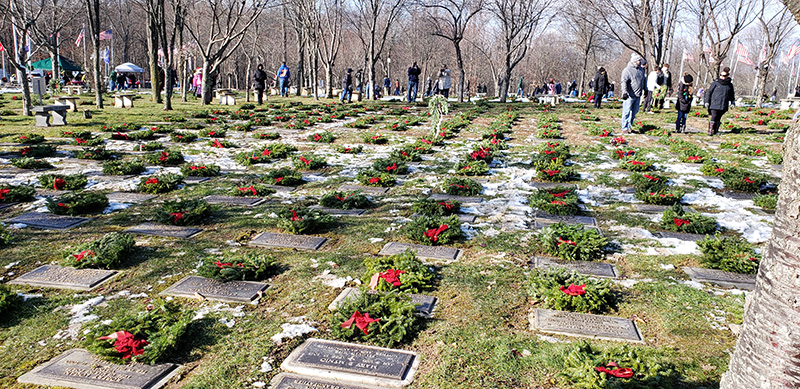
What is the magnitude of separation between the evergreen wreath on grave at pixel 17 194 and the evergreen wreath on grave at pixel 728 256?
8.38m

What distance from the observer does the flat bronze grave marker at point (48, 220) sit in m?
5.94

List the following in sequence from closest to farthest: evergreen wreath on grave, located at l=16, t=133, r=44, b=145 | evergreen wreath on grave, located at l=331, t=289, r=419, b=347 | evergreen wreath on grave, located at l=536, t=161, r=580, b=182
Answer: evergreen wreath on grave, located at l=331, t=289, r=419, b=347, evergreen wreath on grave, located at l=536, t=161, r=580, b=182, evergreen wreath on grave, located at l=16, t=133, r=44, b=145

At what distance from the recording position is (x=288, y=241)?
559 centimetres

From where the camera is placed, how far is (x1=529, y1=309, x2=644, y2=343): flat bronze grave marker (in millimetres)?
3615

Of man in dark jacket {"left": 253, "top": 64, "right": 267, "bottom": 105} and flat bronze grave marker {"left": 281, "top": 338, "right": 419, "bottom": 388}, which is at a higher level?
man in dark jacket {"left": 253, "top": 64, "right": 267, "bottom": 105}

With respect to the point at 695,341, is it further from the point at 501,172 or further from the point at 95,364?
the point at 501,172

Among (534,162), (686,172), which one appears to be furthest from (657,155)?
(534,162)

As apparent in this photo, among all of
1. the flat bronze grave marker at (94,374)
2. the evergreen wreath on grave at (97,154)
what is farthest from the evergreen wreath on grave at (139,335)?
the evergreen wreath on grave at (97,154)

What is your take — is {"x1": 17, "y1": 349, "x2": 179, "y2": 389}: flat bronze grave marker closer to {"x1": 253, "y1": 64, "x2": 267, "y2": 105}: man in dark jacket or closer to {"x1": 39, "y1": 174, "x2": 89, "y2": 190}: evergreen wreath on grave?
{"x1": 39, "y1": 174, "x2": 89, "y2": 190}: evergreen wreath on grave

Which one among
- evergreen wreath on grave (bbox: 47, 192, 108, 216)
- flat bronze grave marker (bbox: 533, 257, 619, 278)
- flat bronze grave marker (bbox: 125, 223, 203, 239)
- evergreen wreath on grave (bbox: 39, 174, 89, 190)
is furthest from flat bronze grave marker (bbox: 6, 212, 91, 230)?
flat bronze grave marker (bbox: 533, 257, 619, 278)

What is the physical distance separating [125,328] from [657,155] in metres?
11.2

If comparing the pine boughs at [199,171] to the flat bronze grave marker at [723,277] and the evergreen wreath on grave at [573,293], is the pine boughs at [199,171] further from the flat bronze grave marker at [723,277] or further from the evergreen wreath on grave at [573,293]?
the flat bronze grave marker at [723,277]

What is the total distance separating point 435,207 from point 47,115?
13483 mm

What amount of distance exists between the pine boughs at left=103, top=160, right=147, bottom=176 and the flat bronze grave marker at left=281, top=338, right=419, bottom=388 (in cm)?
703
